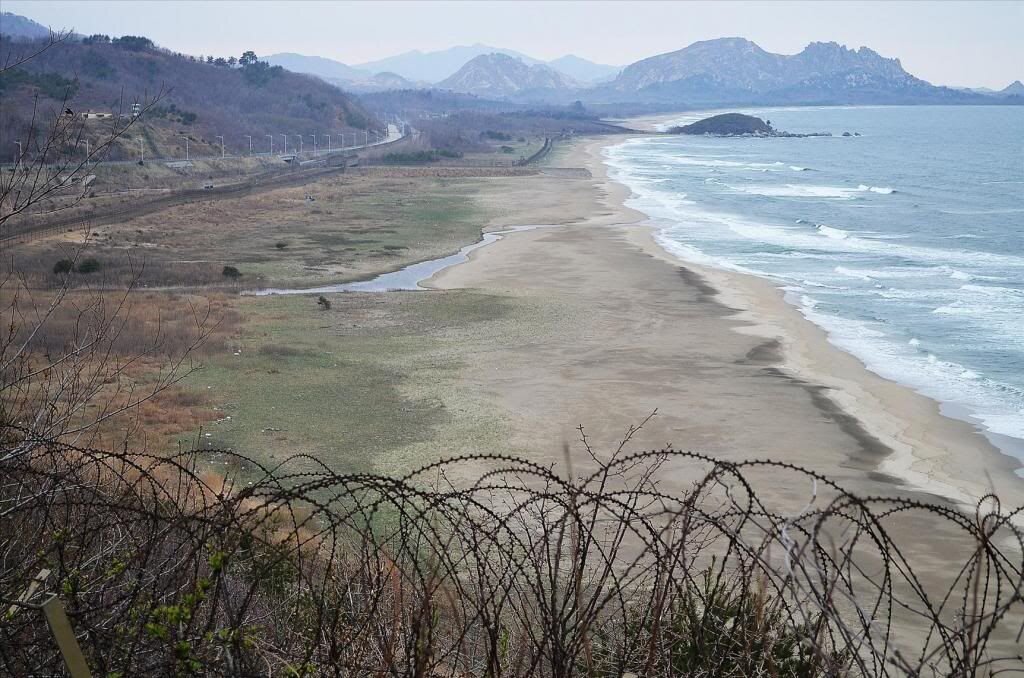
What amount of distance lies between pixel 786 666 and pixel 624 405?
15.7m

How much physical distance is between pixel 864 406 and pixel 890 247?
101ft

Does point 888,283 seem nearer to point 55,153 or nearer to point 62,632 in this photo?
point 55,153

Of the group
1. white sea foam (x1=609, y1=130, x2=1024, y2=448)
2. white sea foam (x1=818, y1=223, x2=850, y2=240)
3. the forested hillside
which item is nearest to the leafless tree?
white sea foam (x1=609, y1=130, x2=1024, y2=448)

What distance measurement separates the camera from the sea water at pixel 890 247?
93.2ft

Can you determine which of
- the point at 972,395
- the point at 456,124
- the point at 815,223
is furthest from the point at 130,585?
the point at 456,124

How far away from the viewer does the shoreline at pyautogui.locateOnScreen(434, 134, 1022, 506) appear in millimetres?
19516

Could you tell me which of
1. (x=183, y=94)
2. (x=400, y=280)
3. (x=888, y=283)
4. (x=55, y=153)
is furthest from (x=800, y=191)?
(x=183, y=94)

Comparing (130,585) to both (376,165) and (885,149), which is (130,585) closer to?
(376,165)

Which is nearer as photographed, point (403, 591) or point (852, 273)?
point (403, 591)

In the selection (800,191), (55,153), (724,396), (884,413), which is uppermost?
(55,153)

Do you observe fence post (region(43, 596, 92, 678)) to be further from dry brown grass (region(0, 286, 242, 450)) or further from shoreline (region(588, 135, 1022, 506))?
shoreline (region(588, 135, 1022, 506))

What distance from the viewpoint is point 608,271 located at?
4309 centimetres

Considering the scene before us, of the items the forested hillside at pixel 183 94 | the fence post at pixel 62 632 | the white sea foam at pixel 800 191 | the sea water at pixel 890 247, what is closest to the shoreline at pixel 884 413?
the sea water at pixel 890 247

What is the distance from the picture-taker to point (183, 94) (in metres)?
142
